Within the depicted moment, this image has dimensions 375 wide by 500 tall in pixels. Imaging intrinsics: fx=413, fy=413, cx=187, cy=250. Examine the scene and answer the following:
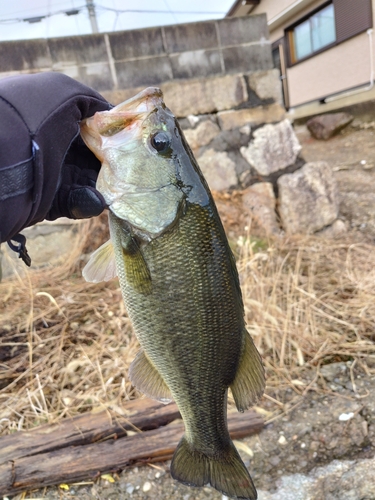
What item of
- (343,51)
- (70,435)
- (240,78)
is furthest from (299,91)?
(70,435)

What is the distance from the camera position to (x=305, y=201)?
13.1 ft

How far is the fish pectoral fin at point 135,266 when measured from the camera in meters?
1.26

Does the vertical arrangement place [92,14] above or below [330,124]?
above

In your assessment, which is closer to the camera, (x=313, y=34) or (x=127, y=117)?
(x=127, y=117)

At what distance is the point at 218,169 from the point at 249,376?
2832mm

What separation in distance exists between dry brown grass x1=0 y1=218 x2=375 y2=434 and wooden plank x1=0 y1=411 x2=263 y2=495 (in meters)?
0.24

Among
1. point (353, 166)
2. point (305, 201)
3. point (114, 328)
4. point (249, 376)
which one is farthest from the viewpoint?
point (353, 166)

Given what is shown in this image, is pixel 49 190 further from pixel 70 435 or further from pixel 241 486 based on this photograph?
pixel 70 435

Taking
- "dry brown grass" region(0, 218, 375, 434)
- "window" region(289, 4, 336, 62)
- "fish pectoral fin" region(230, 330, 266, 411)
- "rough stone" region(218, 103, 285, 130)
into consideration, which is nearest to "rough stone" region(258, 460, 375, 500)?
"dry brown grass" region(0, 218, 375, 434)

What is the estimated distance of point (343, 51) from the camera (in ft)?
29.8

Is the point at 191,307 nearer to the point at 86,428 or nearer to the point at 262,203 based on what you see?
the point at 86,428

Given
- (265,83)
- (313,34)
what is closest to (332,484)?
(265,83)

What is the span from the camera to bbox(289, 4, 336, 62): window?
9477mm

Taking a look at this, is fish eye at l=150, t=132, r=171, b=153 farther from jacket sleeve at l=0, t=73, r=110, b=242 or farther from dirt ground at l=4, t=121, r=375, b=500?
dirt ground at l=4, t=121, r=375, b=500
